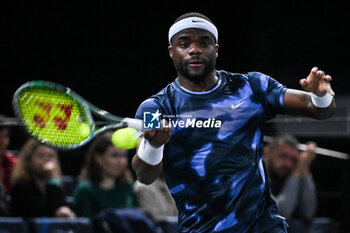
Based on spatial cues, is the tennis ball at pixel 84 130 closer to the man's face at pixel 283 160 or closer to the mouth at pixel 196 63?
the mouth at pixel 196 63

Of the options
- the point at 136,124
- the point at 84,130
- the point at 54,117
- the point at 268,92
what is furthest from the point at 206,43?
the point at 54,117

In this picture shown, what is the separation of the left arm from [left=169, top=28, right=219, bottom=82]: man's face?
1.20ft

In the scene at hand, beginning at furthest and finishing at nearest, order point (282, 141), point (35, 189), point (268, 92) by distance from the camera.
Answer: point (282, 141) < point (35, 189) < point (268, 92)

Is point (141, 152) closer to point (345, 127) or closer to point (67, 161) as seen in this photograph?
point (67, 161)

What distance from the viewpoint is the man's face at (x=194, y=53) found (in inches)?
117

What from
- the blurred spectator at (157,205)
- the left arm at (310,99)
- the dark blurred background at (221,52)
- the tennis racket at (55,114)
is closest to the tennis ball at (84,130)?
the tennis racket at (55,114)

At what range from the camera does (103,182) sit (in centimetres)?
482

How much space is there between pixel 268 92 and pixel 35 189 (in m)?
2.34

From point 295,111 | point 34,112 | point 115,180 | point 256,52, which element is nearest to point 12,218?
point 115,180

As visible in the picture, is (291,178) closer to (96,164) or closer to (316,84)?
(96,164)

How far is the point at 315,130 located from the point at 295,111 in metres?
2.91

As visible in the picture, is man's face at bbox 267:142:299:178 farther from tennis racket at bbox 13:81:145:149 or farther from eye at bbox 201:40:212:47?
eye at bbox 201:40:212:47

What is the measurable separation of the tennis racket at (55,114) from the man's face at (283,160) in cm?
209

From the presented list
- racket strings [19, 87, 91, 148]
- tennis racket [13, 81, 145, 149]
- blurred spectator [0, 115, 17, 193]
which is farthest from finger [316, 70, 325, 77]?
blurred spectator [0, 115, 17, 193]
